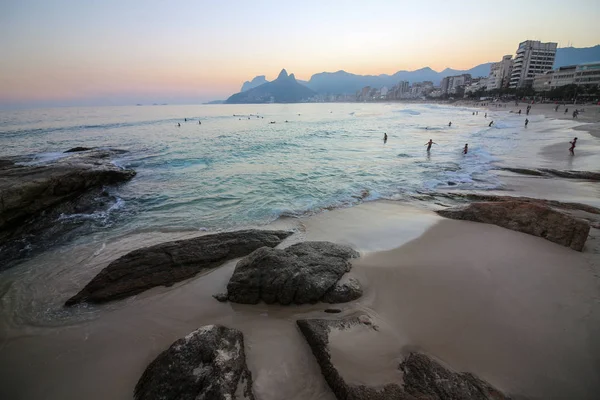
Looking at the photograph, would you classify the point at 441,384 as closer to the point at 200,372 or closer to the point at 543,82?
the point at 200,372

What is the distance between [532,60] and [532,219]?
163724 millimetres

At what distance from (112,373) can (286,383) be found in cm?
289

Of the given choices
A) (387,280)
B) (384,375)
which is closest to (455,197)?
(387,280)

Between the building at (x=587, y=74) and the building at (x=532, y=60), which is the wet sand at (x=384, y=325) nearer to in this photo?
the building at (x=587, y=74)

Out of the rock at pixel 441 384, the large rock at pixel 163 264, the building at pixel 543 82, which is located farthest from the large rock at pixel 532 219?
the building at pixel 543 82

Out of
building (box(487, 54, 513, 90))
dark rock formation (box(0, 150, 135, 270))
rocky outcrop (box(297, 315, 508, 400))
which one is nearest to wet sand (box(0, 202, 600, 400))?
rocky outcrop (box(297, 315, 508, 400))

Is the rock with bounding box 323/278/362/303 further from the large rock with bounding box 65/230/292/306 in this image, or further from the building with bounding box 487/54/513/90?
the building with bounding box 487/54/513/90

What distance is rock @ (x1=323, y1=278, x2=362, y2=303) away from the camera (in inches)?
223

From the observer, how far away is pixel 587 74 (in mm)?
93375

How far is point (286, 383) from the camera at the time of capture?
13.3 feet

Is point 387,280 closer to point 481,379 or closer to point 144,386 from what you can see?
point 481,379

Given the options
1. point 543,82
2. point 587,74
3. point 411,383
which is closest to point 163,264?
point 411,383

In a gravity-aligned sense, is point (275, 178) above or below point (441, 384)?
below

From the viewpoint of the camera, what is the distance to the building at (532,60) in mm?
122250
